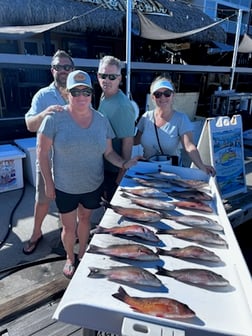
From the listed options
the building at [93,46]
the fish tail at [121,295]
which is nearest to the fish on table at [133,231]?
the fish tail at [121,295]

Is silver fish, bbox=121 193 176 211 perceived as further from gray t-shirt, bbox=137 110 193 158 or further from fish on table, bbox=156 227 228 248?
gray t-shirt, bbox=137 110 193 158

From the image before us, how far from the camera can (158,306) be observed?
1.01m

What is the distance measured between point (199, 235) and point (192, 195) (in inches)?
17.4

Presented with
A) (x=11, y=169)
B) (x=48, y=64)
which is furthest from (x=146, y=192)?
(x=48, y=64)

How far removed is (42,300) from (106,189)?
1.01 metres

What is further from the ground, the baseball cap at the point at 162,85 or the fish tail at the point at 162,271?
the baseball cap at the point at 162,85

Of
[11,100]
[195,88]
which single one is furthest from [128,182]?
[195,88]

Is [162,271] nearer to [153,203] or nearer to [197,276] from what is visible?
[197,276]

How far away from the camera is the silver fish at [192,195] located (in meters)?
1.80

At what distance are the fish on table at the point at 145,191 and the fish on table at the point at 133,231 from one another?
1.21ft

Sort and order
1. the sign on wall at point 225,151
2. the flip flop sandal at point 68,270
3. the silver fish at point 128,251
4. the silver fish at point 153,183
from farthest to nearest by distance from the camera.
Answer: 1. the sign on wall at point 225,151
2. the flip flop sandal at point 68,270
3. the silver fish at point 153,183
4. the silver fish at point 128,251

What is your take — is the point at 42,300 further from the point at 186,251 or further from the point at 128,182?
the point at 186,251

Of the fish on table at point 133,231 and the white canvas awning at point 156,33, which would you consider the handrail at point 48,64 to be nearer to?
the white canvas awning at point 156,33

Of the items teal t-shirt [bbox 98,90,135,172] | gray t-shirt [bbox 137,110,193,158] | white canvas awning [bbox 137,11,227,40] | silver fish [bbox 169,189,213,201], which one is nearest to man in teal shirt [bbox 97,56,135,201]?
teal t-shirt [bbox 98,90,135,172]
